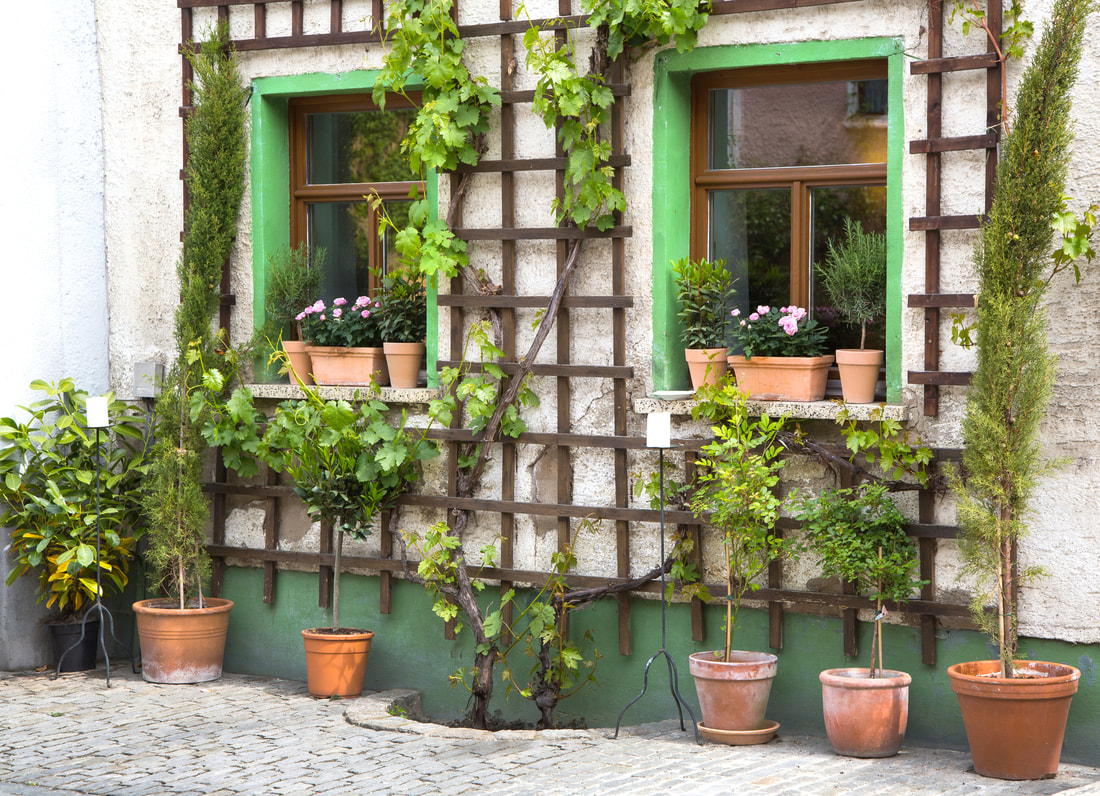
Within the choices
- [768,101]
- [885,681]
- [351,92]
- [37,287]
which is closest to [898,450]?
[885,681]

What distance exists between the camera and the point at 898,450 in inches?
212

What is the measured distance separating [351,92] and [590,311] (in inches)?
74.4

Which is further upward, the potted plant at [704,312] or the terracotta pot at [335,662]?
the potted plant at [704,312]

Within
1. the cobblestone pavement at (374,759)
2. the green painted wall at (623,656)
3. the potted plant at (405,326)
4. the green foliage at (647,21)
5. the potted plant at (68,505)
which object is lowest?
the cobblestone pavement at (374,759)

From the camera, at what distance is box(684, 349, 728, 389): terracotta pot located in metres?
5.97

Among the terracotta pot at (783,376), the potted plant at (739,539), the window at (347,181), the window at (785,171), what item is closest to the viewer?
the potted plant at (739,539)

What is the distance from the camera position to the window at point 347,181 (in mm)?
7035

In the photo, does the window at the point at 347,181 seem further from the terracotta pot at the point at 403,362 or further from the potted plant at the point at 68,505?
the potted plant at the point at 68,505

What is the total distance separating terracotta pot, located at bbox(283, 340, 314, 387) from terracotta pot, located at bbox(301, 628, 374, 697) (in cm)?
138

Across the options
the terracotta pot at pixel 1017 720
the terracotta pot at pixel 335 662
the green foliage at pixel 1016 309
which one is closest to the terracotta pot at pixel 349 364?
the terracotta pot at pixel 335 662

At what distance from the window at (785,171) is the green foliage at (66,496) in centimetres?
336

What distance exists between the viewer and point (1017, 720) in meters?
4.87

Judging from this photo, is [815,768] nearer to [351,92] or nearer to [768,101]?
[768,101]

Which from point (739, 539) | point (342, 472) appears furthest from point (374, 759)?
point (739, 539)
